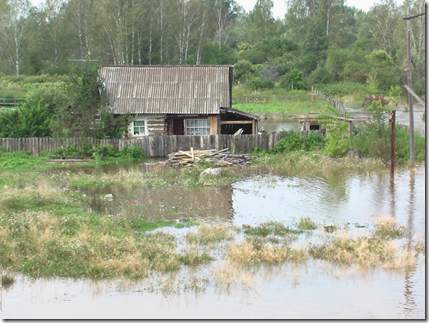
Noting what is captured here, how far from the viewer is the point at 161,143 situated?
2686 cm

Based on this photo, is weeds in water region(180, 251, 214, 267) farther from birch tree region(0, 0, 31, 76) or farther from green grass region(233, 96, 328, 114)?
birch tree region(0, 0, 31, 76)

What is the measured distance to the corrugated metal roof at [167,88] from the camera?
28.3 meters

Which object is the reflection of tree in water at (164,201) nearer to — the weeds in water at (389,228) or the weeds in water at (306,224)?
the weeds in water at (306,224)

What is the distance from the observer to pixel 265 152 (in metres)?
27.0

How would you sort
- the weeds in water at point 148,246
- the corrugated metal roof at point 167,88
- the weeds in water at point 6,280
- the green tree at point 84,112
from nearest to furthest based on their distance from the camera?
the weeds in water at point 6,280 → the weeds in water at point 148,246 → the green tree at point 84,112 → the corrugated metal roof at point 167,88

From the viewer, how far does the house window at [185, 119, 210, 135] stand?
2916 cm

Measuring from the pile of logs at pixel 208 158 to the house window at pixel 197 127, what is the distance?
4232 mm

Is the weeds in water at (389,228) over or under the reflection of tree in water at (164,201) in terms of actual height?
under

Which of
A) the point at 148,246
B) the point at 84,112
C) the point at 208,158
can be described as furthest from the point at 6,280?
the point at 84,112

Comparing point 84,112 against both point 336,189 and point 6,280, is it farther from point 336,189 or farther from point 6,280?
point 6,280

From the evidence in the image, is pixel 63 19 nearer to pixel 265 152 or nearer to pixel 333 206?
pixel 265 152

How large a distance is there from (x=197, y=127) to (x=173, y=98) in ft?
6.78

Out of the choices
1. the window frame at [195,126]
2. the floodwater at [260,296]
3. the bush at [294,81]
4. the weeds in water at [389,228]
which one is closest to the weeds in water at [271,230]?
the floodwater at [260,296]

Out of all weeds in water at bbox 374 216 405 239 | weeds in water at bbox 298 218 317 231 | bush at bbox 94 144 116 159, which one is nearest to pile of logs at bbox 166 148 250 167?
bush at bbox 94 144 116 159
